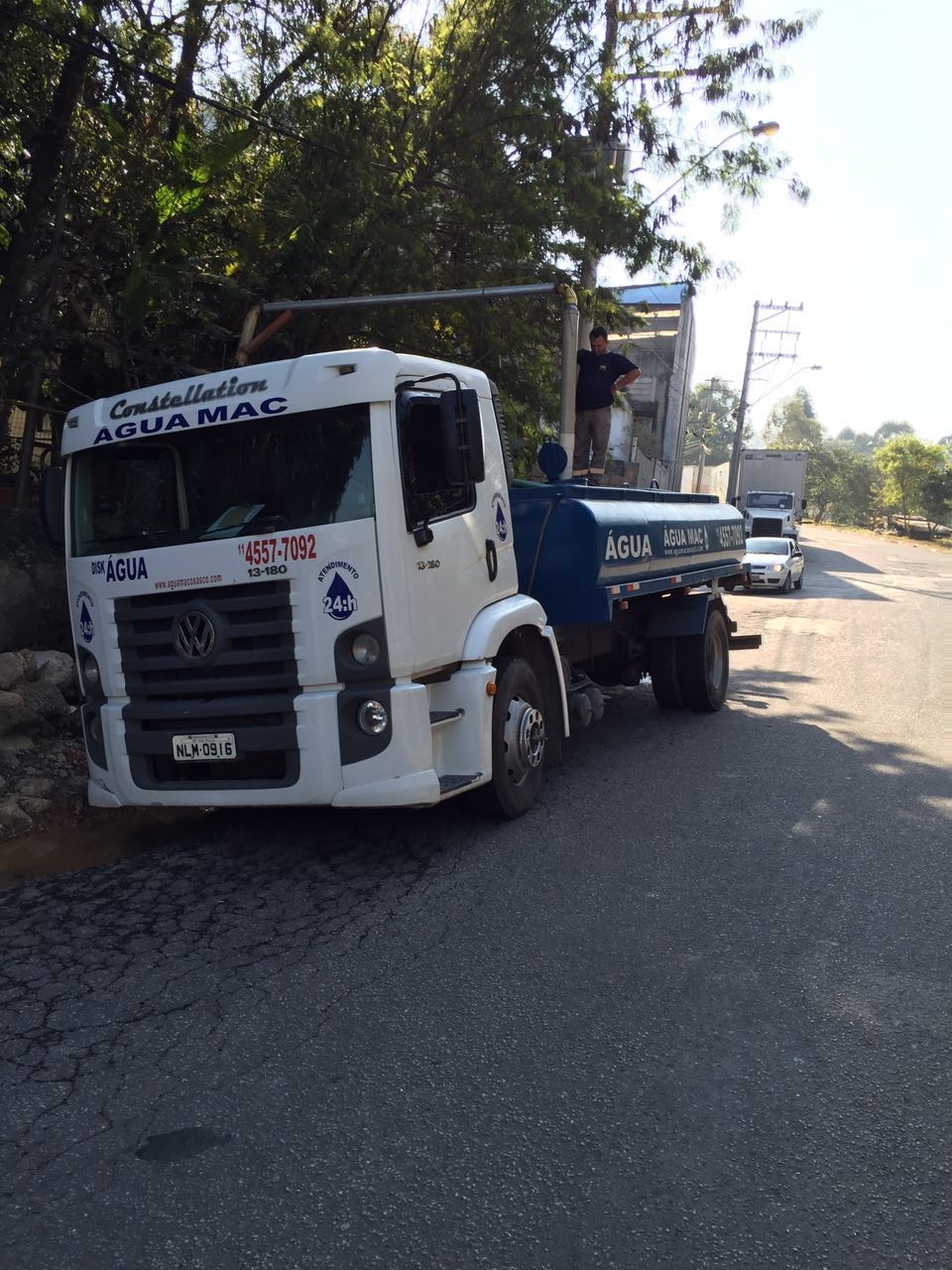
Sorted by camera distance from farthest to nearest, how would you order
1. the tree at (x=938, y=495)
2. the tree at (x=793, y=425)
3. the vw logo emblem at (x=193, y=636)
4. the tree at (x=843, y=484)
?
A: 1. the tree at (x=793, y=425)
2. the tree at (x=843, y=484)
3. the tree at (x=938, y=495)
4. the vw logo emblem at (x=193, y=636)

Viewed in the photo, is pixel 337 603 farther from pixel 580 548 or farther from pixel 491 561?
pixel 580 548

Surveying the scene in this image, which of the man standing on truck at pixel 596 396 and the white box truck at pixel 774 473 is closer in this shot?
the man standing on truck at pixel 596 396

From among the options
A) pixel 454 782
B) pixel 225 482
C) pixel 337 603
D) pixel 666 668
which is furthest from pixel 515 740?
pixel 666 668

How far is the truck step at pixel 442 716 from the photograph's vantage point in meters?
5.46

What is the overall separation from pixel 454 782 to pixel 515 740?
74cm

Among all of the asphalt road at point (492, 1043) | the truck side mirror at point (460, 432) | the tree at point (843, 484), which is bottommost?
the tree at point (843, 484)

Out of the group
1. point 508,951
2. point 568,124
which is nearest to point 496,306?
point 568,124

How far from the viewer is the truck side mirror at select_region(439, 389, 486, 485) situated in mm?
5309

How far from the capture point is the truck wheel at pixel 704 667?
9547 mm

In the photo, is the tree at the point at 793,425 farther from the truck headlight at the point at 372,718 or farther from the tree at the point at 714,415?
the truck headlight at the point at 372,718

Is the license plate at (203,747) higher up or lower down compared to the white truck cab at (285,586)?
lower down

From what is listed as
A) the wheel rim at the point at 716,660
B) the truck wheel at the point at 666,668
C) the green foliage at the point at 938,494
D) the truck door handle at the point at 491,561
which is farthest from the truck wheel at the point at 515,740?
the green foliage at the point at 938,494

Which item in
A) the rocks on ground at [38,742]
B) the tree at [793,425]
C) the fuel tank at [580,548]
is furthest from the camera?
the tree at [793,425]

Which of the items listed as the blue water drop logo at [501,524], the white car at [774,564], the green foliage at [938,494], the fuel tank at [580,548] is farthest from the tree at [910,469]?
the blue water drop logo at [501,524]
